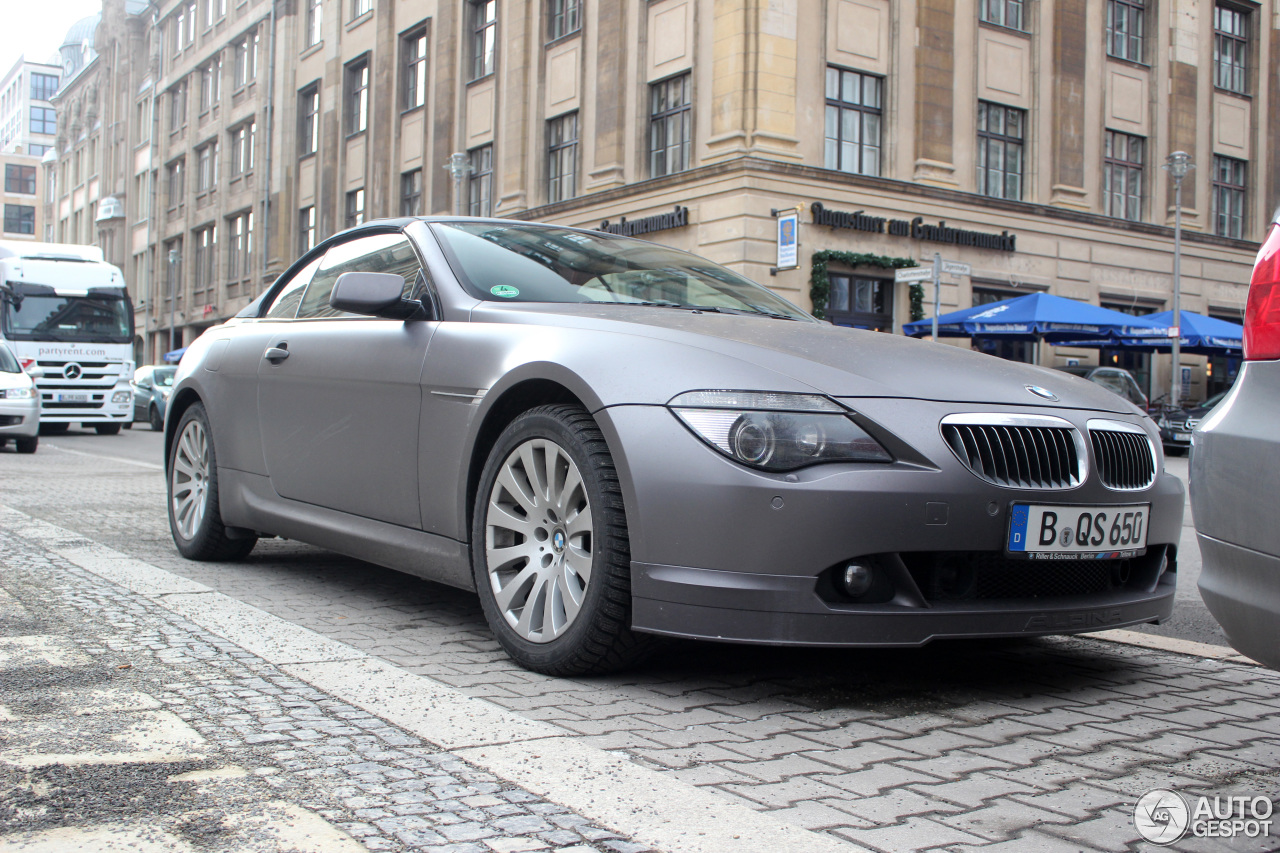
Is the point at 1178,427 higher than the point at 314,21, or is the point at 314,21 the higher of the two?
the point at 314,21

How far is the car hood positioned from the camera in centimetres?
318

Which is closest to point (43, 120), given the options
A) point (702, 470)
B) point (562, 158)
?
point (562, 158)

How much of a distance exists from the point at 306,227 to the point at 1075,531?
130 feet

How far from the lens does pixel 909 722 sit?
302cm

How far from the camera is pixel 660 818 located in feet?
7.41

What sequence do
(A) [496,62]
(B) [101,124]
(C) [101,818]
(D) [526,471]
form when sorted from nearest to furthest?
(C) [101,818] < (D) [526,471] < (A) [496,62] < (B) [101,124]

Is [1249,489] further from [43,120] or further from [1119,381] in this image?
[43,120]

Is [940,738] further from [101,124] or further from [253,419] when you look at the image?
[101,124]

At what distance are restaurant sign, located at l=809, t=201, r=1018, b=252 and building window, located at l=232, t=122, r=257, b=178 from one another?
28.6 metres

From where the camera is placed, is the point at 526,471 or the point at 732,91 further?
the point at 732,91

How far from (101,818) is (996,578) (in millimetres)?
2149

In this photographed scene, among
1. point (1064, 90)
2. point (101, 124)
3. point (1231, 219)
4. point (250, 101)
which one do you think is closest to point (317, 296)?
point (1064, 90)

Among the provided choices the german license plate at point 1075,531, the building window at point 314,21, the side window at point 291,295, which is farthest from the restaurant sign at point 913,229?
the building window at point 314,21

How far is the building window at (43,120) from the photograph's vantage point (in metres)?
94.7
